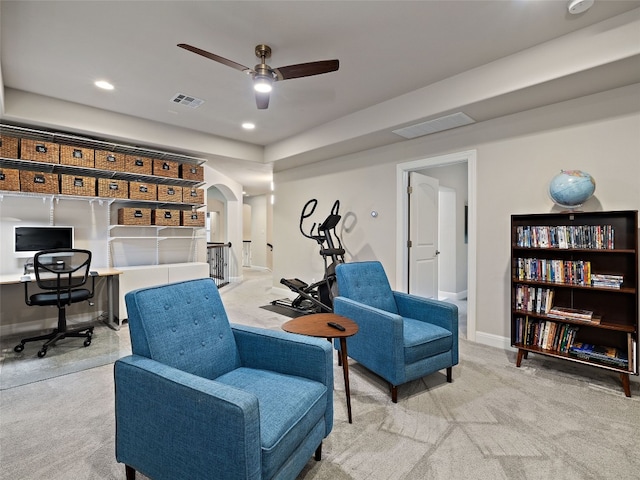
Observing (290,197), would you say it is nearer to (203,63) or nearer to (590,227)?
(203,63)

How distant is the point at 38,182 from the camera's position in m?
3.64

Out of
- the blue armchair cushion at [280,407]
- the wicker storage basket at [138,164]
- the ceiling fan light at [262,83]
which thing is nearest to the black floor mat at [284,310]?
the wicker storage basket at [138,164]

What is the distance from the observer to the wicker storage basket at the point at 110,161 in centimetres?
405

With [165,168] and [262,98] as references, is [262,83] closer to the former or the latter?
[262,98]

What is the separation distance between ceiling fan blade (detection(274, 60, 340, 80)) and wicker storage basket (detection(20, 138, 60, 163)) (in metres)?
3.04

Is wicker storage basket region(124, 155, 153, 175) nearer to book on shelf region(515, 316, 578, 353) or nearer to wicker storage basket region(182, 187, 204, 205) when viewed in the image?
wicker storage basket region(182, 187, 204, 205)

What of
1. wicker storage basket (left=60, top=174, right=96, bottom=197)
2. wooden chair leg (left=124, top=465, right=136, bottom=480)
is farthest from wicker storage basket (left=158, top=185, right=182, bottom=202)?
wooden chair leg (left=124, top=465, right=136, bottom=480)

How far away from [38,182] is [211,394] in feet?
13.0

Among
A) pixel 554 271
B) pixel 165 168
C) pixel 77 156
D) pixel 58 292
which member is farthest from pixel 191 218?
pixel 554 271

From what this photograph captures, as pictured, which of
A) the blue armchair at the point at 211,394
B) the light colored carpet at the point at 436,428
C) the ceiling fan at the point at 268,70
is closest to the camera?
the blue armchair at the point at 211,394

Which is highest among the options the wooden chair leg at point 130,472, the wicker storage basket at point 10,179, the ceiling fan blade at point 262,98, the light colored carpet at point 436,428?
the ceiling fan blade at point 262,98

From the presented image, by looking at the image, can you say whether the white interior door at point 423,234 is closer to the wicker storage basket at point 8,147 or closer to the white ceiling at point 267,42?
the white ceiling at point 267,42

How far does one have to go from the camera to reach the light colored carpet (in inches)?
65.2

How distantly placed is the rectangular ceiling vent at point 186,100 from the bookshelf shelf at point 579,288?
3663mm
